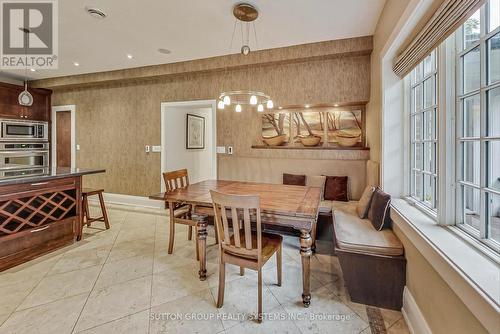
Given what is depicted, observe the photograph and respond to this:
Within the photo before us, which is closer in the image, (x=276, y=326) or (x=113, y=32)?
(x=276, y=326)

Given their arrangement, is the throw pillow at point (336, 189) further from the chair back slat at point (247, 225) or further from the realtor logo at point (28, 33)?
the realtor logo at point (28, 33)

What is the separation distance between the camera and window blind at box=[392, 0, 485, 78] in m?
1.25

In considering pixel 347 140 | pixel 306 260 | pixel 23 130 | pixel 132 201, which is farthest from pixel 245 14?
pixel 23 130

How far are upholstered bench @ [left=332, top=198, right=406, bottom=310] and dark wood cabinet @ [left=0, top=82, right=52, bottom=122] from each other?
670 cm

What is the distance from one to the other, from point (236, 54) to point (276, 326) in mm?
3712

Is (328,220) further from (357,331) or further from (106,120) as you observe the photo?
(106,120)

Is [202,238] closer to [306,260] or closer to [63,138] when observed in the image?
[306,260]

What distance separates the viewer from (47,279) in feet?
7.71

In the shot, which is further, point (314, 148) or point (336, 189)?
point (314, 148)

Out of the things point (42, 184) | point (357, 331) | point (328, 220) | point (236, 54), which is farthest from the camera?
point (236, 54)

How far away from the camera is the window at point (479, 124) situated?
126 centimetres

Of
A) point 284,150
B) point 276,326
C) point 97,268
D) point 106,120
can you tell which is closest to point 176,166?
point 106,120

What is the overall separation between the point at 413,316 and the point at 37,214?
384cm

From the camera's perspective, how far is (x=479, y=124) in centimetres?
138
